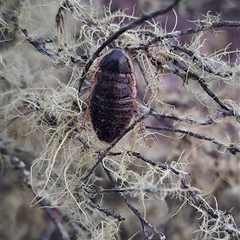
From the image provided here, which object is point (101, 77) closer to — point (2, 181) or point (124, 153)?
point (124, 153)

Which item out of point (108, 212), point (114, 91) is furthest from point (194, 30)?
point (108, 212)

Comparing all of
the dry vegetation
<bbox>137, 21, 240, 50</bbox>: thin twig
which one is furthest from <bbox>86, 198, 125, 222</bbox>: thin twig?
<bbox>137, 21, 240, 50</bbox>: thin twig

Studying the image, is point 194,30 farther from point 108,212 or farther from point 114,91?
point 108,212

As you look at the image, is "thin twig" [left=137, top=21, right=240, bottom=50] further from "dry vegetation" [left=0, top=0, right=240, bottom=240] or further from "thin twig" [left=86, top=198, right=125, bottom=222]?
"thin twig" [left=86, top=198, right=125, bottom=222]

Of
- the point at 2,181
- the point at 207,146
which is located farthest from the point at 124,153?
the point at 2,181

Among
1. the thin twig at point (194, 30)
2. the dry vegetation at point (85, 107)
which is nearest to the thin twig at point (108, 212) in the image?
the dry vegetation at point (85, 107)

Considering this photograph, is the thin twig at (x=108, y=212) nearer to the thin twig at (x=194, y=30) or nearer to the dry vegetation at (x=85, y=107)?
the dry vegetation at (x=85, y=107)

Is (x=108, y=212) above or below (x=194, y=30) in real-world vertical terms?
below

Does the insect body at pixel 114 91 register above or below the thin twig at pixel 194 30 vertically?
below
